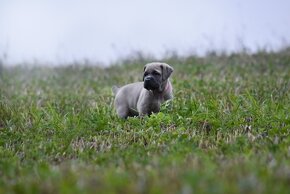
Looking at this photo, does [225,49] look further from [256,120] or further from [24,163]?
[24,163]

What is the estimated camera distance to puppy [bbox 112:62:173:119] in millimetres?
8492

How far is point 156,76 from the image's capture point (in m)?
8.58

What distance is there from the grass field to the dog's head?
0.33 metres

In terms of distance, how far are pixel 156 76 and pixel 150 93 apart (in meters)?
0.34

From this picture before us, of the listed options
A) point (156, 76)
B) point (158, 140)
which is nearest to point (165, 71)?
point (156, 76)

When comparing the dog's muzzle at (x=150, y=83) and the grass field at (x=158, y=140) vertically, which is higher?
the dog's muzzle at (x=150, y=83)

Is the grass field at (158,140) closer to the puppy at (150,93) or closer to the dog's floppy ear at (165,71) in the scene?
the puppy at (150,93)

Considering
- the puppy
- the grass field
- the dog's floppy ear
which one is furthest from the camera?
the dog's floppy ear

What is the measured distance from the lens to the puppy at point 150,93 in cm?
849

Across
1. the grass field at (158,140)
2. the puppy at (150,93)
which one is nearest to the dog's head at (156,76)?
the puppy at (150,93)

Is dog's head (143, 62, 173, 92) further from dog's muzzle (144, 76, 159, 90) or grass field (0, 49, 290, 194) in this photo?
grass field (0, 49, 290, 194)

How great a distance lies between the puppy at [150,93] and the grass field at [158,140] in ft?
0.78

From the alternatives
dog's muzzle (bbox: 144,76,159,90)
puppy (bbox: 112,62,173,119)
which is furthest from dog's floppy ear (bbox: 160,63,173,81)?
dog's muzzle (bbox: 144,76,159,90)

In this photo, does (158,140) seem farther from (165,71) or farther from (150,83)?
(165,71)
